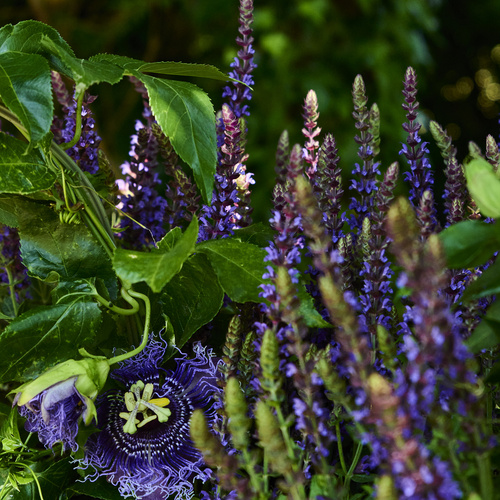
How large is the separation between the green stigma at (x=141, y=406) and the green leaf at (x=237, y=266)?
0.29 ft

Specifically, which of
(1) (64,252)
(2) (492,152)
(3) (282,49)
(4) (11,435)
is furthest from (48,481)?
(3) (282,49)

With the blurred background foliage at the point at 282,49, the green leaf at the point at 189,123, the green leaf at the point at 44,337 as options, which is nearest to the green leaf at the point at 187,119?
the green leaf at the point at 189,123

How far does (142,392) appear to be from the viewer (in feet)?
1.42

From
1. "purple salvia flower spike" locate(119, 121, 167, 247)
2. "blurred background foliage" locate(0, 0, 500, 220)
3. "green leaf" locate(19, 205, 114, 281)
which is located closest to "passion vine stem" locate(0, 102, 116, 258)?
"green leaf" locate(19, 205, 114, 281)

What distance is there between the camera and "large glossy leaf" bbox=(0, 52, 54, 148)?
39 cm

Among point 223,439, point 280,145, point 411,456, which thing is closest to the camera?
point 411,456

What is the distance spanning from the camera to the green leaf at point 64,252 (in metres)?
0.45

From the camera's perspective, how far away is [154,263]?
0.37 metres

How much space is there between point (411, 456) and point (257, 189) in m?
1.80

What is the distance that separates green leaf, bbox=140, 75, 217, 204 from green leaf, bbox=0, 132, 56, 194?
8cm

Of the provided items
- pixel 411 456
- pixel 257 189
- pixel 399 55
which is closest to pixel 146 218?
pixel 411 456

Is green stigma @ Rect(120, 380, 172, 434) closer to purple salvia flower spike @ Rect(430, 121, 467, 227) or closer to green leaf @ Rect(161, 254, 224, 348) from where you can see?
green leaf @ Rect(161, 254, 224, 348)

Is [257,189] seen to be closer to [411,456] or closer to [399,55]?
[399,55]

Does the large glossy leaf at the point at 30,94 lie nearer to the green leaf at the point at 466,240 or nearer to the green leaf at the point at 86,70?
the green leaf at the point at 86,70
